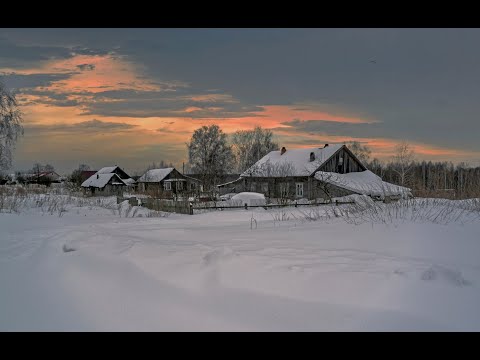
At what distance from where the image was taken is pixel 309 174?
121 ft

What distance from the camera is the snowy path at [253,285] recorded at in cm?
342

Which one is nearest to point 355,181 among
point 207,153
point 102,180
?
point 207,153

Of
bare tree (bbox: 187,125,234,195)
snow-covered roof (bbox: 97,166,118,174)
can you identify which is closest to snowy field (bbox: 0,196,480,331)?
bare tree (bbox: 187,125,234,195)

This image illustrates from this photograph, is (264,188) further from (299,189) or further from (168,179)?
(168,179)

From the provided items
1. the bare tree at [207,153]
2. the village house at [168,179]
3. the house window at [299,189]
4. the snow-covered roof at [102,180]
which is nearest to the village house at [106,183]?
the snow-covered roof at [102,180]

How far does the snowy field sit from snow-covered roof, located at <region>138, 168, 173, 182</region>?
5338 centimetres

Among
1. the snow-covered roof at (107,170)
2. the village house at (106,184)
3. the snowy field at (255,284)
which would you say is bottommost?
the village house at (106,184)

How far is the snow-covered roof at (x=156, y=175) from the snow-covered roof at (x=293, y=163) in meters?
21.2

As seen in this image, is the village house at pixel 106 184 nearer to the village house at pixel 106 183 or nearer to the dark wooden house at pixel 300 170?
the village house at pixel 106 183

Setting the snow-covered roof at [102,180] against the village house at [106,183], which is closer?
the village house at [106,183]

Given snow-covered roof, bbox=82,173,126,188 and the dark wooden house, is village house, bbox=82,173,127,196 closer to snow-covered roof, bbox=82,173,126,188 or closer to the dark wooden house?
snow-covered roof, bbox=82,173,126,188

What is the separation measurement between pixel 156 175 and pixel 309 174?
30645 millimetres
